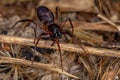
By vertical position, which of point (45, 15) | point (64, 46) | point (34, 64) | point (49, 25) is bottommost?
point (34, 64)

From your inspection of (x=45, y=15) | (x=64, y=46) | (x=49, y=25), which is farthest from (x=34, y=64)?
(x=45, y=15)

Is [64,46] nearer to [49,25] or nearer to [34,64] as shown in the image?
A: [34,64]

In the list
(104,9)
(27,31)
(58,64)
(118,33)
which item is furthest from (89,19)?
(58,64)

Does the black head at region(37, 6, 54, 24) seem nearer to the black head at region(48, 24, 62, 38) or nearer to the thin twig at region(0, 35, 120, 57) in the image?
the black head at region(48, 24, 62, 38)

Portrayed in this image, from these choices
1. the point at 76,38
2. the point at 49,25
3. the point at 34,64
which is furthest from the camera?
the point at 49,25

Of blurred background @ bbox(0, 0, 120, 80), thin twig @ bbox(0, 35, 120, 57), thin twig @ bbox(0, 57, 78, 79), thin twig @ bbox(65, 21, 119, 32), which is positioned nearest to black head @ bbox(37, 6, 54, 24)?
blurred background @ bbox(0, 0, 120, 80)
